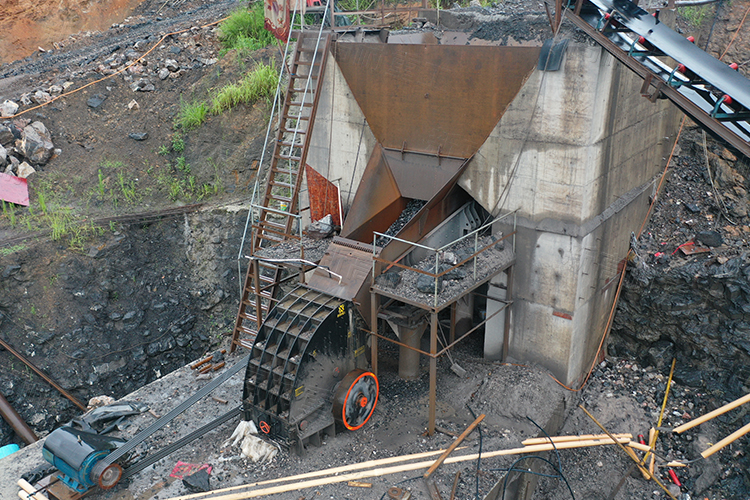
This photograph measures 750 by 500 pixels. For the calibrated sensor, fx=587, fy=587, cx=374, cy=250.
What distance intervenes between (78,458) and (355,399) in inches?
144

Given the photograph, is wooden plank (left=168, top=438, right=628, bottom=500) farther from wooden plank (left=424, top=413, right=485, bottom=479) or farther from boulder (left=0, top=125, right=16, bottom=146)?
boulder (left=0, top=125, right=16, bottom=146)

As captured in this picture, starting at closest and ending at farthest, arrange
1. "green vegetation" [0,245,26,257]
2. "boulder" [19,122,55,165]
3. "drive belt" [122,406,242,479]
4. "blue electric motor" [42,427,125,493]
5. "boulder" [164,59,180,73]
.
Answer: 1. "blue electric motor" [42,427,125,493]
2. "drive belt" [122,406,242,479]
3. "green vegetation" [0,245,26,257]
4. "boulder" [19,122,55,165]
5. "boulder" [164,59,180,73]

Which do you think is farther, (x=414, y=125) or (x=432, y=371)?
(x=414, y=125)

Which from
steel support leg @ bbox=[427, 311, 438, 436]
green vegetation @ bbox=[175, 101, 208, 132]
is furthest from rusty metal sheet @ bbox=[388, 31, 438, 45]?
green vegetation @ bbox=[175, 101, 208, 132]

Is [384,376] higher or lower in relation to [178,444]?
lower

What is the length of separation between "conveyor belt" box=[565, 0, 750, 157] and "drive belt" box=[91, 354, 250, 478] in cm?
678

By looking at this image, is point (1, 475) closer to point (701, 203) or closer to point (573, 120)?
point (573, 120)

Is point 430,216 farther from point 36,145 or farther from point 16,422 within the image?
point 36,145

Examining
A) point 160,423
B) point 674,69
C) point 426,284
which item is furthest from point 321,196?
point 674,69

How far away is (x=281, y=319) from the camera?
28.1ft

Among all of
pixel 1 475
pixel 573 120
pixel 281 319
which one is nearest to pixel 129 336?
pixel 1 475

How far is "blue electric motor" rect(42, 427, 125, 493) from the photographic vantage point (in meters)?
7.40

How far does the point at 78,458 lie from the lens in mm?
7391

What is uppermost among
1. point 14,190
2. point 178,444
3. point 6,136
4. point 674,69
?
point 674,69
